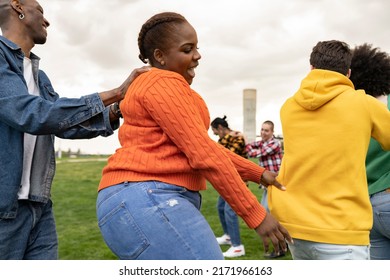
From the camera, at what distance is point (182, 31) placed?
6.79 ft

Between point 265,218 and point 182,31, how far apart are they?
835 mm

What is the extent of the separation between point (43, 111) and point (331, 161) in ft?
4.42

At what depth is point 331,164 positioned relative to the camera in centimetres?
239

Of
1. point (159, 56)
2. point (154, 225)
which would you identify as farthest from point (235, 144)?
point (154, 225)

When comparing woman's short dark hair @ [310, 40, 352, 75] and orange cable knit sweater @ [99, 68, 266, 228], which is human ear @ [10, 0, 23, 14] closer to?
orange cable knit sweater @ [99, 68, 266, 228]

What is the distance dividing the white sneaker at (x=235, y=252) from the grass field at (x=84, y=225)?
7 cm

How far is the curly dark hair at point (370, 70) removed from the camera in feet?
9.62

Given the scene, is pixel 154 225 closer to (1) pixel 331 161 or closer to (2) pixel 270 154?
(1) pixel 331 161

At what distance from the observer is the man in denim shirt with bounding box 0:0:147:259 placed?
2113 millimetres

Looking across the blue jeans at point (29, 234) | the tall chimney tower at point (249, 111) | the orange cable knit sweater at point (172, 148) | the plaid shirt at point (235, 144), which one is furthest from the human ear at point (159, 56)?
the tall chimney tower at point (249, 111)
